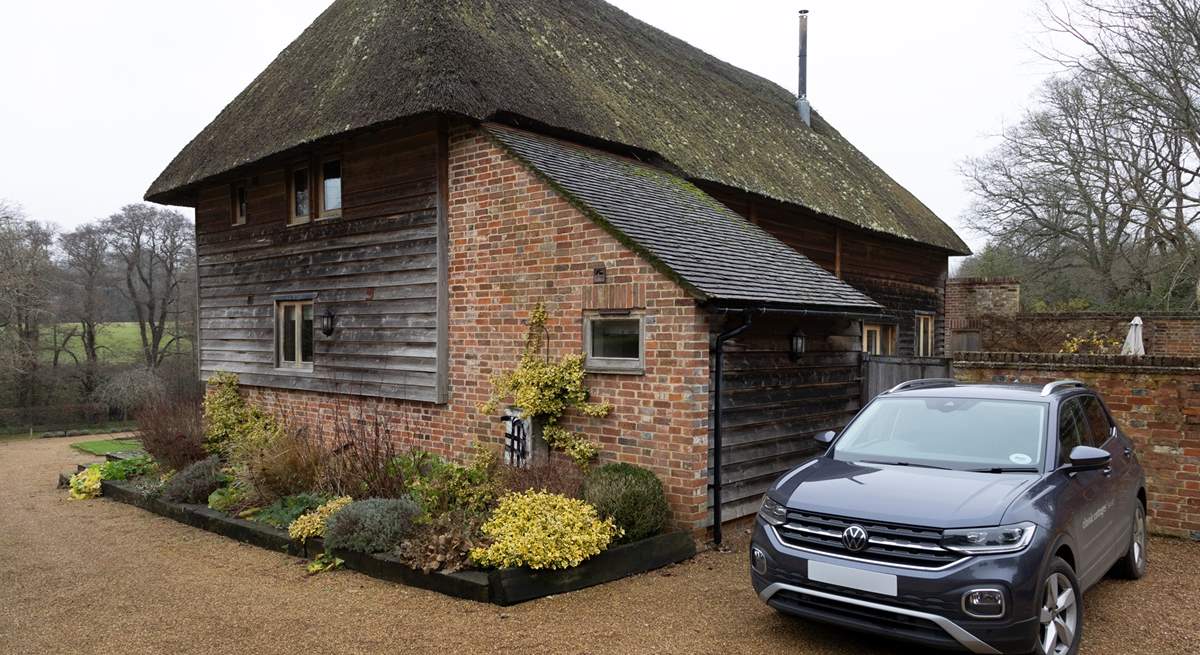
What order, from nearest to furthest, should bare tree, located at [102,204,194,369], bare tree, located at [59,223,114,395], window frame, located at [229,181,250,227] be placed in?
window frame, located at [229,181,250,227]
bare tree, located at [59,223,114,395]
bare tree, located at [102,204,194,369]

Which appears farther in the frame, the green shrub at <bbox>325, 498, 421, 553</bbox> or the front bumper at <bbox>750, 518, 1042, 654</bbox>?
the green shrub at <bbox>325, 498, 421, 553</bbox>

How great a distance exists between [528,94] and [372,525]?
5207 millimetres

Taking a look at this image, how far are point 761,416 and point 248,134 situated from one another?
8475 millimetres

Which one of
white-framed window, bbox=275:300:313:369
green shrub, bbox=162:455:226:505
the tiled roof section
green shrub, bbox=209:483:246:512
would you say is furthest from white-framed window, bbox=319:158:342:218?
green shrub, bbox=209:483:246:512

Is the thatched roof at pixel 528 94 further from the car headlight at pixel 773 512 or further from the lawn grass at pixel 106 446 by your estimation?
the lawn grass at pixel 106 446

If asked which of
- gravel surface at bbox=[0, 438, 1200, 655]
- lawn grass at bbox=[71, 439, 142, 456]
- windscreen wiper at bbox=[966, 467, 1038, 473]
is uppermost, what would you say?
windscreen wiper at bbox=[966, 467, 1038, 473]

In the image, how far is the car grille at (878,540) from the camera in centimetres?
385

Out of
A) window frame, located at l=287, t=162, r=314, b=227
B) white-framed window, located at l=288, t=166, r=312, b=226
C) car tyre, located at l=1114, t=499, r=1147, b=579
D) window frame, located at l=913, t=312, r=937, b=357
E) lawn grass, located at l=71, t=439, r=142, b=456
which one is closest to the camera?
car tyre, located at l=1114, t=499, r=1147, b=579

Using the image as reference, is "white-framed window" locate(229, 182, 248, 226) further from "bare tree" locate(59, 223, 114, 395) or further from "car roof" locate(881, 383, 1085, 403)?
"bare tree" locate(59, 223, 114, 395)

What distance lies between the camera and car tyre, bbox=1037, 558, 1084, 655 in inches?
156

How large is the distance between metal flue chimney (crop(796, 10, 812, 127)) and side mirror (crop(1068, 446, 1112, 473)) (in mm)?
14840

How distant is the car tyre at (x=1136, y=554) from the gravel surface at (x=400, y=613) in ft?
0.36

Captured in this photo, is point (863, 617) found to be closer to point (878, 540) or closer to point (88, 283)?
point (878, 540)

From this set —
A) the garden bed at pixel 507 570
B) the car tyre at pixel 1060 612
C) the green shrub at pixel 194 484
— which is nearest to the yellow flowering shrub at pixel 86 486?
the green shrub at pixel 194 484
